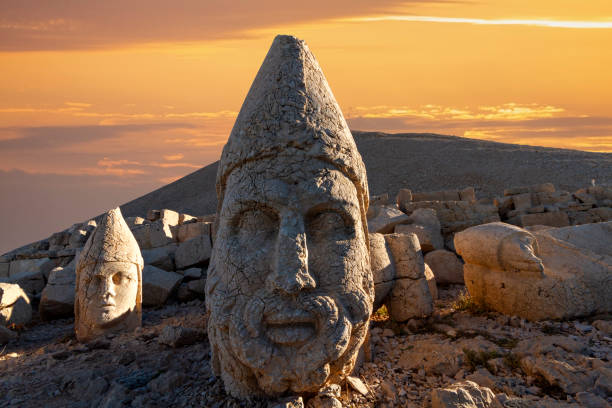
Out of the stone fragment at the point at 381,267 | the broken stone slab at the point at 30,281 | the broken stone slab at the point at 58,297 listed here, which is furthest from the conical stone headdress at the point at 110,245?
the broken stone slab at the point at 30,281

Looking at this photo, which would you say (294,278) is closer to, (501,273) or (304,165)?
(304,165)

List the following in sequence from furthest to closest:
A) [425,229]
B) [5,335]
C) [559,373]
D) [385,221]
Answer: [385,221] → [425,229] → [5,335] → [559,373]

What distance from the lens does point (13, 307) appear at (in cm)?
805

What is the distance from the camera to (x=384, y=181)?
2708cm

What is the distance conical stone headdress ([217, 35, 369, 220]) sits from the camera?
359 centimetres

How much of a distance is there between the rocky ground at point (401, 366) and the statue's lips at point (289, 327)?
0.55 m

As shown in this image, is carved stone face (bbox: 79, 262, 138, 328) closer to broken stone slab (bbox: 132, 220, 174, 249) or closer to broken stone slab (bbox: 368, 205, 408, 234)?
broken stone slab (bbox: 132, 220, 174, 249)

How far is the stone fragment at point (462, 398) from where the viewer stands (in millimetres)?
3293

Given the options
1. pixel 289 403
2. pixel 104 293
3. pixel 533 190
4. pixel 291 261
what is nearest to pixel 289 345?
pixel 289 403

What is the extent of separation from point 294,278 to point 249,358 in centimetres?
66

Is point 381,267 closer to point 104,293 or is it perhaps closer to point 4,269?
point 104,293

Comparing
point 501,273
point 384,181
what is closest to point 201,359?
point 501,273

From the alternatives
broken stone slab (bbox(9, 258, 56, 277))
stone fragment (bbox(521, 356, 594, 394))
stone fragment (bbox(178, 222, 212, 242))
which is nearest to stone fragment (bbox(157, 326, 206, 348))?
stone fragment (bbox(521, 356, 594, 394))

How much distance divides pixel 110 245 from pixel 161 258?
325cm
